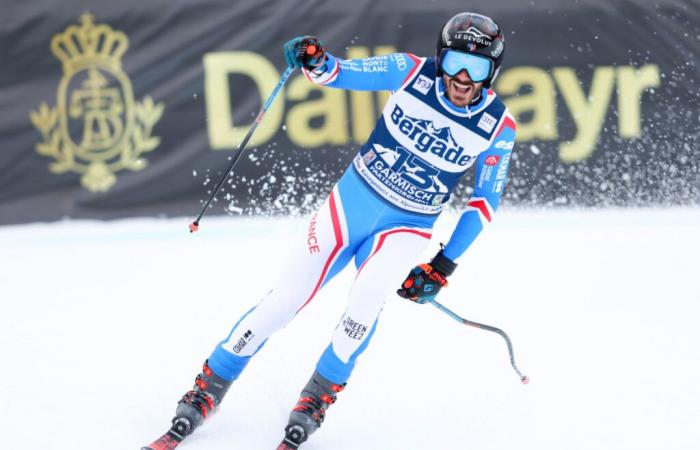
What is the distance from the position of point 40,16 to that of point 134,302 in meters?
2.85

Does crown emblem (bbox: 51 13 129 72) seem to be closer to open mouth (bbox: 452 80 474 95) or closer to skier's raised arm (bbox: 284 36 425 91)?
skier's raised arm (bbox: 284 36 425 91)

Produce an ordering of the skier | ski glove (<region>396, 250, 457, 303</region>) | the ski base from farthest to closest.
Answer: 1. ski glove (<region>396, 250, 457, 303</region>)
2. the skier
3. the ski base

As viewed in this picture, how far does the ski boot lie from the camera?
10.9ft

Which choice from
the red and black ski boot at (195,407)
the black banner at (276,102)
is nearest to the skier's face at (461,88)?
the red and black ski boot at (195,407)

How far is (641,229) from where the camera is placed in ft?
22.1

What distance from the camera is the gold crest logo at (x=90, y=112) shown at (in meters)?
6.88

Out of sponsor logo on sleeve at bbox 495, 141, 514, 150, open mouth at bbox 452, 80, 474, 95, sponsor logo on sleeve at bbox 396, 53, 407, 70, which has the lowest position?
sponsor logo on sleeve at bbox 495, 141, 514, 150

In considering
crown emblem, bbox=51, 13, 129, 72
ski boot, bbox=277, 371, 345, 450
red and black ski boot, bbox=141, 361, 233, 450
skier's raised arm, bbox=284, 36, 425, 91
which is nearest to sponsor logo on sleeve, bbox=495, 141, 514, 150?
skier's raised arm, bbox=284, 36, 425, 91

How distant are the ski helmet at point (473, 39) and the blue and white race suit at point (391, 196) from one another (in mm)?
149

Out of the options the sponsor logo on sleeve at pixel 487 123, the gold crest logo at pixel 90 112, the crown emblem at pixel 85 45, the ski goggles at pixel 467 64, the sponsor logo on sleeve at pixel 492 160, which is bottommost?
the gold crest logo at pixel 90 112

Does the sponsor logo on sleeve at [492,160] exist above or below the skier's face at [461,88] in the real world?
below

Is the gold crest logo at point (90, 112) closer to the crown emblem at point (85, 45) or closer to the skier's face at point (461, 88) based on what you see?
the crown emblem at point (85, 45)

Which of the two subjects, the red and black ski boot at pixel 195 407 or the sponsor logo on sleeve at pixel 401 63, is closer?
the red and black ski boot at pixel 195 407

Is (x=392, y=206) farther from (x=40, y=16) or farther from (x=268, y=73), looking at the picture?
(x=40, y=16)
